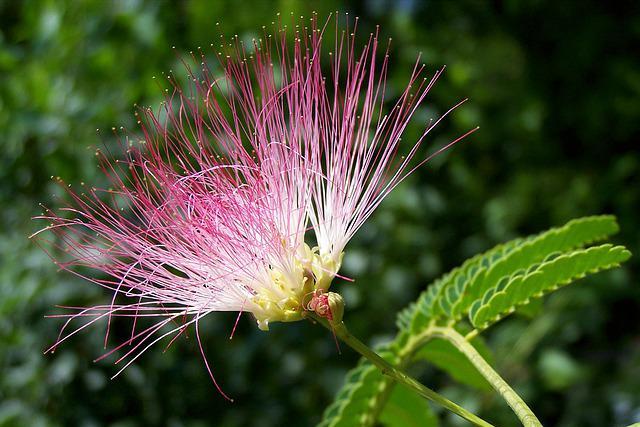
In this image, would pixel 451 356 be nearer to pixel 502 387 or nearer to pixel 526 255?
pixel 526 255

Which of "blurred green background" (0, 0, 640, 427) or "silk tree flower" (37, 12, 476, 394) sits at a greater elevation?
"silk tree flower" (37, 12, 476, 394)

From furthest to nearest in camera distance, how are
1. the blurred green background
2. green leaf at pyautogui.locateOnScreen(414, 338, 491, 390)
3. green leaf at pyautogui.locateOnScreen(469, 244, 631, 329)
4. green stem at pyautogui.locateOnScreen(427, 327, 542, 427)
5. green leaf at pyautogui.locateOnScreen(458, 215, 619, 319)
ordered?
the blurred green background < green leaf at pyautogui.locateOnScreen(414, 338, 491, 390) < green leaf at pyautogui.locateOnScreen(458, 215, 619, 319) < green leaf at pyautogui.locateOnScreen(469, 244, 631, 329) < green stem at pyautogui.locateOnScreen(427, 327, 542, 427)

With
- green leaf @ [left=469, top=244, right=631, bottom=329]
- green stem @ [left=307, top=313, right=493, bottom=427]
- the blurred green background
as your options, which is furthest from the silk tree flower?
the blurred green background

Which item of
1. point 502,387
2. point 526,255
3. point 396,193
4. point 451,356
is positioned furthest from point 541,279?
point 396,193

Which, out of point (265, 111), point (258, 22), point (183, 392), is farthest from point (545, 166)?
point (265, 111)

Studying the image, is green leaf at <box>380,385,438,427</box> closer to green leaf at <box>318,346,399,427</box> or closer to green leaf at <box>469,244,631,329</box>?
green leaf at <box>318,346,399,427</box>

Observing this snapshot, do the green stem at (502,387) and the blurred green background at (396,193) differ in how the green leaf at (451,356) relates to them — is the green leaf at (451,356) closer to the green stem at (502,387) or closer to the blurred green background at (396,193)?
the green stem at (502,387)
